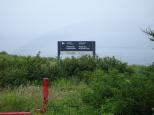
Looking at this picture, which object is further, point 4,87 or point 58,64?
point 58,64

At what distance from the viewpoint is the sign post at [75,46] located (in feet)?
111

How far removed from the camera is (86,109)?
12047 mm

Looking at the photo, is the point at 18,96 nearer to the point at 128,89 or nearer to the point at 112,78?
the point at 112,78

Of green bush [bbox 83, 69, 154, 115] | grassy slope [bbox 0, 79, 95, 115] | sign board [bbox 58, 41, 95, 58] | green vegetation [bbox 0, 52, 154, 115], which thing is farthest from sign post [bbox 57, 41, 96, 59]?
green bush [bbox 83, 69, 154, 115]

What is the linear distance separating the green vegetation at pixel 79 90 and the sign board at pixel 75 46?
1020 centimetres

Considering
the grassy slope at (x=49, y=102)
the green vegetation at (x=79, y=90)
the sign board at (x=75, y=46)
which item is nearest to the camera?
the green vegetation at (x=79, y=90)

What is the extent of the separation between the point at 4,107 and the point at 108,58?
10882 millimetres

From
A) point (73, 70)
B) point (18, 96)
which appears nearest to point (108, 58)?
point (73, 70)

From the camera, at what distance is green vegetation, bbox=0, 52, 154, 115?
449 inches

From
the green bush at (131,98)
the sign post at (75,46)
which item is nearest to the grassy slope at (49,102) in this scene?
the green bush at (131,98)

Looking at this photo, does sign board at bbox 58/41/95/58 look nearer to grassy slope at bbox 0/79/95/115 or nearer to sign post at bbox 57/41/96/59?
sign post at bbox 57/41/96/59

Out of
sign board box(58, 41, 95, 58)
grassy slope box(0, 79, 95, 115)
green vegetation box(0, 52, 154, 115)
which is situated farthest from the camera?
sign board box(58, 41, 95, 58)

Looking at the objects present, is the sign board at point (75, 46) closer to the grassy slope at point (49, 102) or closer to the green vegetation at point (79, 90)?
the green vegetation at point (79, 90)

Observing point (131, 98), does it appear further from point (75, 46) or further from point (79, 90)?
point (75, 46)
